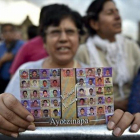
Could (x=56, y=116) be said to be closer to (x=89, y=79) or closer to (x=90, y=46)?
(x=89, y=79)

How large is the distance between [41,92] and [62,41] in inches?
26.4

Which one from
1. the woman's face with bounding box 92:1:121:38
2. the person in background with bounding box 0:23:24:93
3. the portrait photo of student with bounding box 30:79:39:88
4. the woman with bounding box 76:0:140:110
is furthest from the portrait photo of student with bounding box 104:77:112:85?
the person in background with bounding box 0:23:24:93

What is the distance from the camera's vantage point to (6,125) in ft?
2.48

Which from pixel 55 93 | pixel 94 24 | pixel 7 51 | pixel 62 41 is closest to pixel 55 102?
pixel 55 93

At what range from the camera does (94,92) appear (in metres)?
0.81

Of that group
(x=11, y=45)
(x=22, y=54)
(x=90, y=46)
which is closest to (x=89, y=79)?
(x=90, y=46)

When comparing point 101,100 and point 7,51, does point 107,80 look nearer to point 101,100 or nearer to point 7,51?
point 101,100

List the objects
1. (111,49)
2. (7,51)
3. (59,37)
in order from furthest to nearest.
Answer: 1. (7,51)
2. (111,49)
3. (59,37)

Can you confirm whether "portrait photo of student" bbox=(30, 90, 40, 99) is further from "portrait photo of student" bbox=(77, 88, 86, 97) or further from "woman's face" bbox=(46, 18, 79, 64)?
"woman's face" bbox=(46, 18, 79, 64)

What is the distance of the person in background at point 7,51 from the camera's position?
9.12ft

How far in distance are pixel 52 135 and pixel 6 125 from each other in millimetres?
139

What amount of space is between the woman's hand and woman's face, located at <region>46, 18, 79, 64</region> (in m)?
0.70

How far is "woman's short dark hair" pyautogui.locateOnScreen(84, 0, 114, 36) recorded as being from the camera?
6.41 feet

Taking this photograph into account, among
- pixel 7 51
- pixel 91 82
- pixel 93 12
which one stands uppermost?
pixel 93 12
